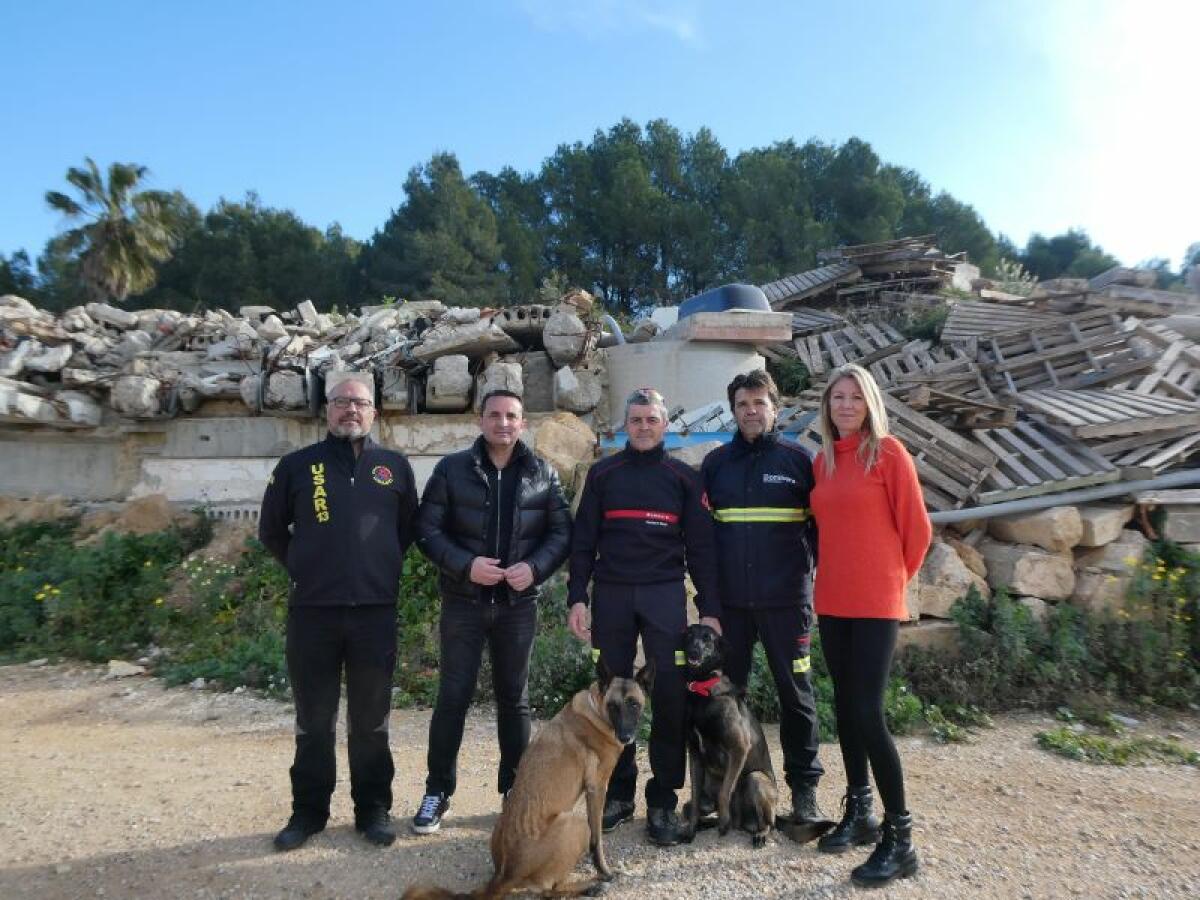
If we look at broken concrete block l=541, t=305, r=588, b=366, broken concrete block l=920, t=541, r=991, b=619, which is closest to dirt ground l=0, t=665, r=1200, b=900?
broken concrete block l=920, t=541, r=991, b=619

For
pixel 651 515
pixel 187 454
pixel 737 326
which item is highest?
pixel 737 326

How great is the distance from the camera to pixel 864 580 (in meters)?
3.11

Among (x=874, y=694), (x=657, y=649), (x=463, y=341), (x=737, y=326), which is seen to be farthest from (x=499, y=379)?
(x=874, y=694)

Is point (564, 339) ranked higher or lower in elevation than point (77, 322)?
lower

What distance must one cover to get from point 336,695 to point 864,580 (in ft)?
8.03

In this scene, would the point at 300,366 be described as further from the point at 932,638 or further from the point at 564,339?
the point at 932,638

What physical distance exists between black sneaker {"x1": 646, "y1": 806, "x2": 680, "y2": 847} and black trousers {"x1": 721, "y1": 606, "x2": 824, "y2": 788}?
599mm

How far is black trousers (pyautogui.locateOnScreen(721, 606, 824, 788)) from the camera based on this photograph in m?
3.46

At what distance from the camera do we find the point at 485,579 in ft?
11.3

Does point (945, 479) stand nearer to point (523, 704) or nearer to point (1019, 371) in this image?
point (1019, 371)

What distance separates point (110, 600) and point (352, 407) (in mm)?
5879

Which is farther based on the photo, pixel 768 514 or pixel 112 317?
pixel 112 317

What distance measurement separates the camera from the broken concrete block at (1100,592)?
19.7 ft

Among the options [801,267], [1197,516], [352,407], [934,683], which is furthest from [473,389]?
[801,267]
